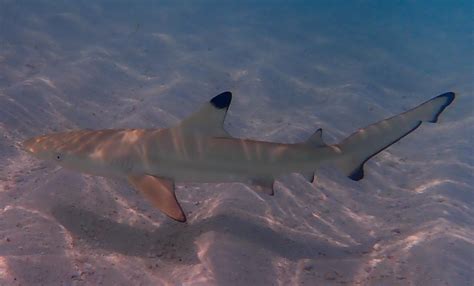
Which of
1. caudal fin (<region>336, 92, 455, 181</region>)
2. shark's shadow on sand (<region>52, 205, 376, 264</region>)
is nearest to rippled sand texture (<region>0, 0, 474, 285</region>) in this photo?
shark's shadow on sand (<region>52, 205, 376, 264</region>)

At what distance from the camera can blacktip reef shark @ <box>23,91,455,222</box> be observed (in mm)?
4301

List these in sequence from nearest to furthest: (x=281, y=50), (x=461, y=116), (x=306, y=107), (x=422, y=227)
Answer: (x=422, y=227) < (x=306, y=107) < (x=461, y=116) < (x=281, y=50)

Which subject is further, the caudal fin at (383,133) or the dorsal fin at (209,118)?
the caudal fin at (383,133)

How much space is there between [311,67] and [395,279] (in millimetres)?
9425

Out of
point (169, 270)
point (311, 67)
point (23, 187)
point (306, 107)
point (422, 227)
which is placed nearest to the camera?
point (169, 270)

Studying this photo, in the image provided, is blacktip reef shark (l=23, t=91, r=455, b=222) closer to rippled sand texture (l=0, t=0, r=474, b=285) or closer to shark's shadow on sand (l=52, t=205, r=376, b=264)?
shark's shadow on sand (l=52, t=205, r=376, b=264)

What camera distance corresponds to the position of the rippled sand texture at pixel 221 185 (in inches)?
167

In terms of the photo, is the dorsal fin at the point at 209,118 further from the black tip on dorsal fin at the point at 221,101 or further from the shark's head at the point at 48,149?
the shark's head at the point at 48,149

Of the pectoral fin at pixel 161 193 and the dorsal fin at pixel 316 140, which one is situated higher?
the dorsal fin at pixel 316 140

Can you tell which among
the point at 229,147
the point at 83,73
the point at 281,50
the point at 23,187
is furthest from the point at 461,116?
the point at 23,187

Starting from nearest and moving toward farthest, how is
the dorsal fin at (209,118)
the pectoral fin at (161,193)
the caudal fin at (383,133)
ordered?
the pectoral fin at (161,193), the dorsal fin at (209,118), the caudal fin at (383,133)

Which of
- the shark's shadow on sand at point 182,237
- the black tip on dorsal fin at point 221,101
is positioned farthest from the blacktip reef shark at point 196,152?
the shark's shadow on sand at point 182,237

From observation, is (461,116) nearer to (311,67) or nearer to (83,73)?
(311,67)

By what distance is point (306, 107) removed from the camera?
969 cm
